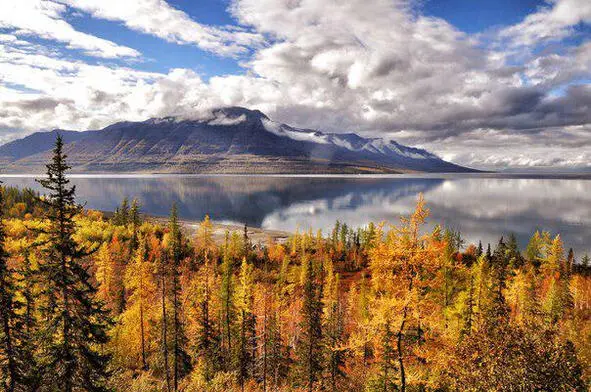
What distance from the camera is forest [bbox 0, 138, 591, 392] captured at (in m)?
17.7

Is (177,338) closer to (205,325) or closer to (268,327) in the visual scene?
(205,325)

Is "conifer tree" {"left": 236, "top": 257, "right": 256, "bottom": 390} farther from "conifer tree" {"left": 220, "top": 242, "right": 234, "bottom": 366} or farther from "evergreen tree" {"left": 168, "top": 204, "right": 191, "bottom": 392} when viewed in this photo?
"evergreen tree" {"left": 168, "top": 204, "right": 191, "bottom": 392}

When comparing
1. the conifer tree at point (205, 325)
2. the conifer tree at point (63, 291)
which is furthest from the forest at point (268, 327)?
the conifer tree at point (205, 325)

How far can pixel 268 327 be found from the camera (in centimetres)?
4609

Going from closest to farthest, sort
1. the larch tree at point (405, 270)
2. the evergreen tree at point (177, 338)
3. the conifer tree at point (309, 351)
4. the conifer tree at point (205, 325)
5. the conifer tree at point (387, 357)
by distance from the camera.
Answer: the larch tree at point (405, 270)
the conifer tree at point (387, 357)
the evergreen tree at point (177, 338)
the conifer tree at point (309, 351)
the conifer tree at point (205, 325)

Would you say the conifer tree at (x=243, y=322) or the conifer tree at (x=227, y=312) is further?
the conifer tree at (x=227, y=312)

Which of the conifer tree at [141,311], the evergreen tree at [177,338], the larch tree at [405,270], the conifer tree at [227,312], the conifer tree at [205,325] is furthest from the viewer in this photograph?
the conifer tree at [227,312]

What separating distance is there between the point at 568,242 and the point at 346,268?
364 feet

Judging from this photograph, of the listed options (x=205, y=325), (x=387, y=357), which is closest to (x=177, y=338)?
(x=205, y=325)

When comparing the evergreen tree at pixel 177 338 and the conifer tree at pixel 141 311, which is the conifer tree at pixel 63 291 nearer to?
the evergreen tree at pixel 177 338

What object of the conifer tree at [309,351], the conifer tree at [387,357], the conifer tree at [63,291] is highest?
the conifer tree at [63,291]

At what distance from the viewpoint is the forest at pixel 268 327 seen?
17656 mm

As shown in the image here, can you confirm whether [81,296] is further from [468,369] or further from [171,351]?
[171,351]

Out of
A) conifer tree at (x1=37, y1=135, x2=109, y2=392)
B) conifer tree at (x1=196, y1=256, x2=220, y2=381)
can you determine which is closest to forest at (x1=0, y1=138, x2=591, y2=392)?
conifer tree at (x1=37, y1=135, x2=109, y2=392)
